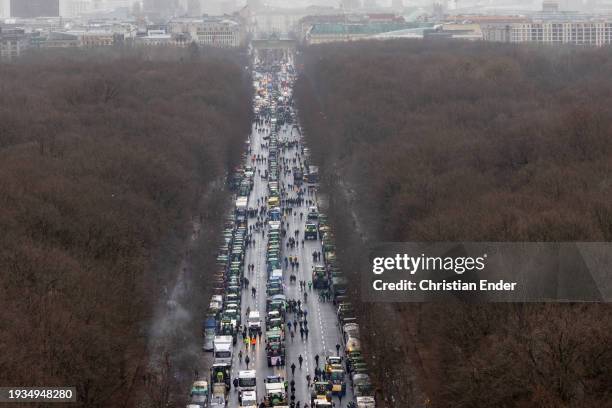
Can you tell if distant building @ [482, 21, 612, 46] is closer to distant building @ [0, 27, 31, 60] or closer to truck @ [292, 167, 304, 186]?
distant building @ [0, 27, 31, 60]

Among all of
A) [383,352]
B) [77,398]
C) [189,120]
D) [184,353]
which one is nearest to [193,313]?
[184,353]

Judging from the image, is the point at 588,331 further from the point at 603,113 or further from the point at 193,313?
the point at 603,113

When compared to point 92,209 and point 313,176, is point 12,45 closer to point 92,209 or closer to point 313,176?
point 313,176

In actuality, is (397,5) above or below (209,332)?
above

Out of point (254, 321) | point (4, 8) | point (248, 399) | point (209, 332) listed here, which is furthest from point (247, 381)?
point (4, 8)

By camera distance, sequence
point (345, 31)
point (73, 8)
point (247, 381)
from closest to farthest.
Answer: point (247, 381) → point (345, 31) → point (73, 8)

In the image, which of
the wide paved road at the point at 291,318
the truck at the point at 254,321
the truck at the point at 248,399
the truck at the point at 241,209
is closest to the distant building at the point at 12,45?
the truck at the point at 241,209
